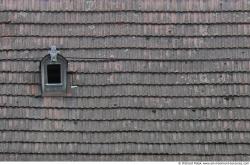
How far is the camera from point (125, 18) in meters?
9.10

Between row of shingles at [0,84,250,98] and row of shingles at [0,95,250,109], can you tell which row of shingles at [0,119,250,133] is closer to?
row of shingles at [0,95,250,109]

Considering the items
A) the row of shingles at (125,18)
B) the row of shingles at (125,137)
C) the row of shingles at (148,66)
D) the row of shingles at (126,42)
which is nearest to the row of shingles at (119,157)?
the row of shingles at (125,137)

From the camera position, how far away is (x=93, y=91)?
8820 millimetres

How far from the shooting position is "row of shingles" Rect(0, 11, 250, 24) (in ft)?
29.7

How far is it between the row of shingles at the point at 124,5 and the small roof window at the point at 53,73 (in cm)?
76

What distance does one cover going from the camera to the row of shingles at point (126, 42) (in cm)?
896

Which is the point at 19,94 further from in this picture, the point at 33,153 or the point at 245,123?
the point at 245,123

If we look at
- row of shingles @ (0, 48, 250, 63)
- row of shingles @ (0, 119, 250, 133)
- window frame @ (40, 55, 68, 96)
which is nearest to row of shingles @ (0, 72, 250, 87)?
window frame @ (40, 55, 68, 96)

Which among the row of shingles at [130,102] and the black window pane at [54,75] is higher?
the black window pane at [54,75]

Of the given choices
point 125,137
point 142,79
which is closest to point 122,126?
point 125,137

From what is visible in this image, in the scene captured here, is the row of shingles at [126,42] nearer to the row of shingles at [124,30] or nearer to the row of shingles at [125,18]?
the row of shingles at [124,30]

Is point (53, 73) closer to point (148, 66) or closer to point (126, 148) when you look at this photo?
point (148, 66)

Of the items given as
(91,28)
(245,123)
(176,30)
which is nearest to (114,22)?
(91,28)

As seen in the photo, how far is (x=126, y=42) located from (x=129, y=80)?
0.57m
